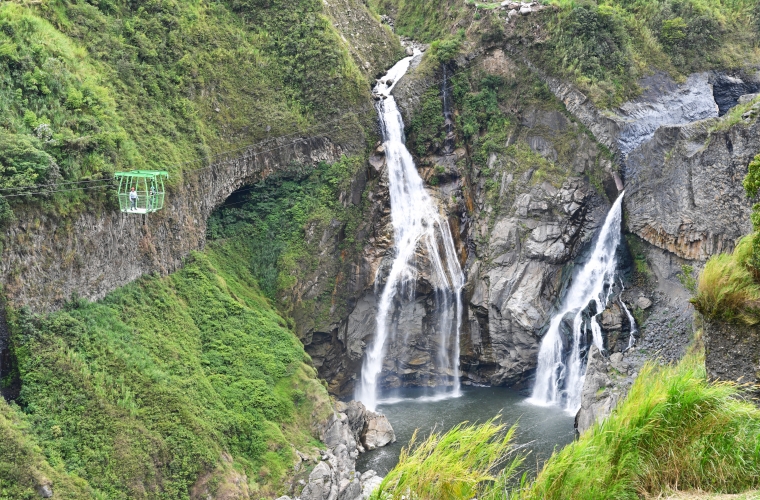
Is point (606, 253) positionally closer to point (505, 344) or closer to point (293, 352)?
point (505, 344)

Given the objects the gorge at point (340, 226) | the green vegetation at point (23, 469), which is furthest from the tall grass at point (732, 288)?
the green vegetation at point (23, 469)

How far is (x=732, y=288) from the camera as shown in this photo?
851 cm

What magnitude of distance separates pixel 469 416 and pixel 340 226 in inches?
398

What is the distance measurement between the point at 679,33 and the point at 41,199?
31.0 meters

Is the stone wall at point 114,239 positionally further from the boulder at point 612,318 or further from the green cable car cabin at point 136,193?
the boulder at point 612,318

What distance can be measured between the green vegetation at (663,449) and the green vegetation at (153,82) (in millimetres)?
15853

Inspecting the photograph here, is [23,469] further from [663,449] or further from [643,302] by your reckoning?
[643,302]

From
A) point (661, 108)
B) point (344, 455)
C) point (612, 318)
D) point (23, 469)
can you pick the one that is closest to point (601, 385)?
point (612, 318)

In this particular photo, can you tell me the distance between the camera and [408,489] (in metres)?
5.58

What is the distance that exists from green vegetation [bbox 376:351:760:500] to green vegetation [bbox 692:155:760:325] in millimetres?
2673

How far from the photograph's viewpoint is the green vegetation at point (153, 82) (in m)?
18.8

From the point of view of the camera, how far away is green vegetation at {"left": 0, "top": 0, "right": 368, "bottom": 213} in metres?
18.8

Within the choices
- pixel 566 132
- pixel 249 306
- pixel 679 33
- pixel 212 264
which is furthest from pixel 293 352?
pixel 679 33

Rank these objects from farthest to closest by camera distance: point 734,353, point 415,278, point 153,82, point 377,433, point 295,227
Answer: point 415,278 → point 295,227 → point 153,82 → point 377,433 → point 734,353
